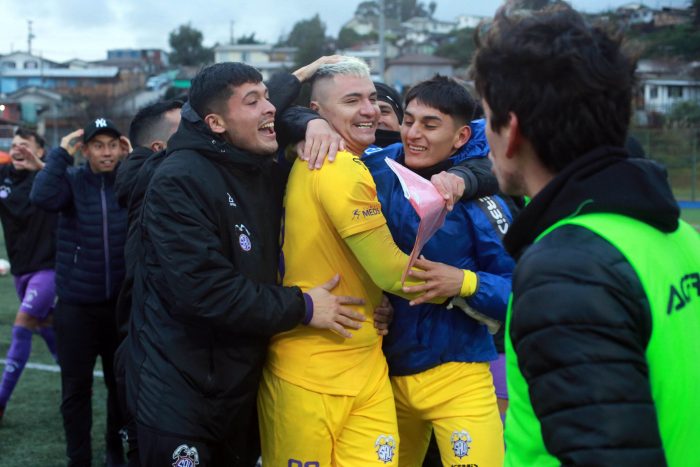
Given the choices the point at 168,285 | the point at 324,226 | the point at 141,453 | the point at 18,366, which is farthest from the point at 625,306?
the point at 18,366

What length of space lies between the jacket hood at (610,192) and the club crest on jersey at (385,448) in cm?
169

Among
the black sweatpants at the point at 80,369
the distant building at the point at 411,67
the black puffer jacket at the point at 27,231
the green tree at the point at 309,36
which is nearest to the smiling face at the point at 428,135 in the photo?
the black sweatpants at the point at 80,369

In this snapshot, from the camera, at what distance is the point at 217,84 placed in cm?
312

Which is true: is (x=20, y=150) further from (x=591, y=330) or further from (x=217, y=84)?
(x=591, y=330)

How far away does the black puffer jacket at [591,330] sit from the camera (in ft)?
4.60

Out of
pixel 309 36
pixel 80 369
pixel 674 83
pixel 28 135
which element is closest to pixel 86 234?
pixel 80 369

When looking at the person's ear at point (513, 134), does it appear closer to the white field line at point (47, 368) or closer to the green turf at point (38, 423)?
the green turf at point (38, 423)

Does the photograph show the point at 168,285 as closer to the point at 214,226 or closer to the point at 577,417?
the point at 214,226

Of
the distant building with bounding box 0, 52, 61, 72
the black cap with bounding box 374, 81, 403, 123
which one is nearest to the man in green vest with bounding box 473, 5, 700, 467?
the black cap with bounding box 374, 81, 403, 123

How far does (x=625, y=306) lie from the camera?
143 centimetres

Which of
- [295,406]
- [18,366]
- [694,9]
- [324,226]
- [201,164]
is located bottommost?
[18,366]

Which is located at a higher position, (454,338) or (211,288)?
(211,288)

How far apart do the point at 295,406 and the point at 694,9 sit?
5426 centimetres

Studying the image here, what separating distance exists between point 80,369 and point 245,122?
9.09ft
